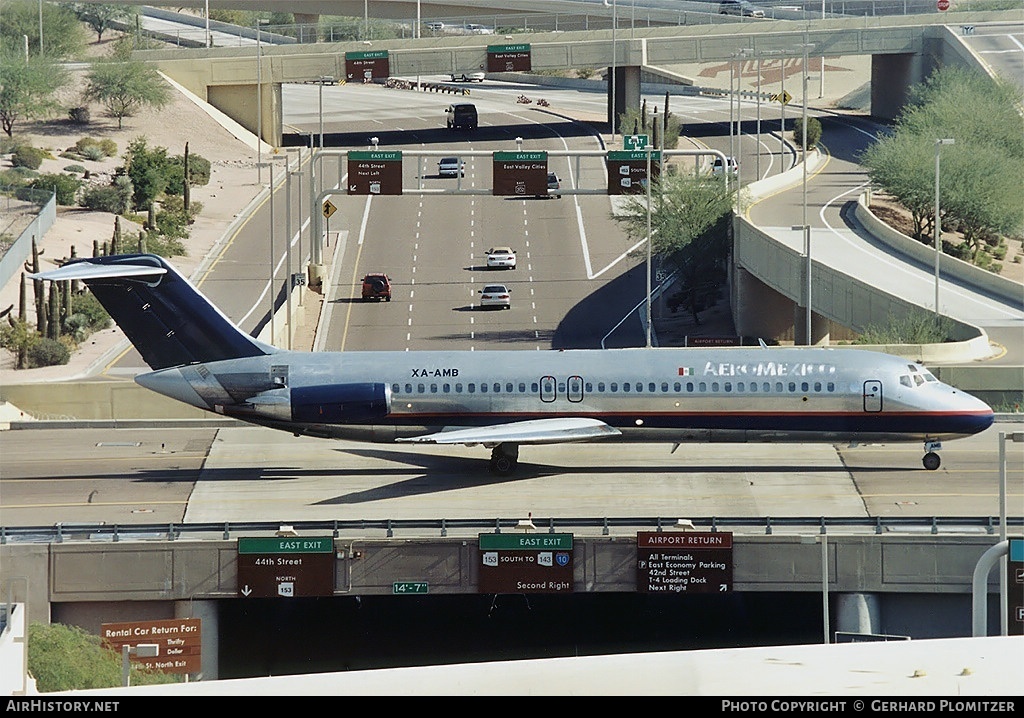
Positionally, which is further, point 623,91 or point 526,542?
point 623,91

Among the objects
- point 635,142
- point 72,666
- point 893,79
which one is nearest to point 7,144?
point 635,142

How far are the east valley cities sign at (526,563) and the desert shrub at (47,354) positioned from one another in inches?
1782

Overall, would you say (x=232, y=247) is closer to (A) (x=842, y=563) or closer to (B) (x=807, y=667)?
(A) (x=842, y=563)

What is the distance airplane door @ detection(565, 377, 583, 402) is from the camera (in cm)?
4641

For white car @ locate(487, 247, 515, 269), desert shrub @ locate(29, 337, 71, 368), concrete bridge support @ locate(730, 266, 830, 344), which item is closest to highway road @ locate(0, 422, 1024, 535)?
desert shrub @ locate(29, 337, 71, 368)

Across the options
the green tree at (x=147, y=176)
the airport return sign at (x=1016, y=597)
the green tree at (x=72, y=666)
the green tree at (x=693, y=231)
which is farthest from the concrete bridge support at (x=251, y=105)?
the airport return sign at (x=1016, y=597)

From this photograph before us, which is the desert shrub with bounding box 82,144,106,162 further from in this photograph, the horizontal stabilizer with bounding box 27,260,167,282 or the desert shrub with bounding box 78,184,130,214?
the horizontal stabilizer with bounding box 27,260,167,282

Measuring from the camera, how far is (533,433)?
45.6m

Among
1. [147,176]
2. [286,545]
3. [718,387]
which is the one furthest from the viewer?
[147,176]

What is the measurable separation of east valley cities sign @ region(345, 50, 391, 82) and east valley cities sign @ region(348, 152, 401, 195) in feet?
143

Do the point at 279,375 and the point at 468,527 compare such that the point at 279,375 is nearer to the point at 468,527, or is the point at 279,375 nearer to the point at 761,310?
the point at 468,527

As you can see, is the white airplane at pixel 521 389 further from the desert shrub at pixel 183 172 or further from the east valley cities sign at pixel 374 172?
the desert shrub at pixel 183 172

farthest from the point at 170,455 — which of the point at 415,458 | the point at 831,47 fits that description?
the point at 831,47

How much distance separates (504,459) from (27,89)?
9649 cm
